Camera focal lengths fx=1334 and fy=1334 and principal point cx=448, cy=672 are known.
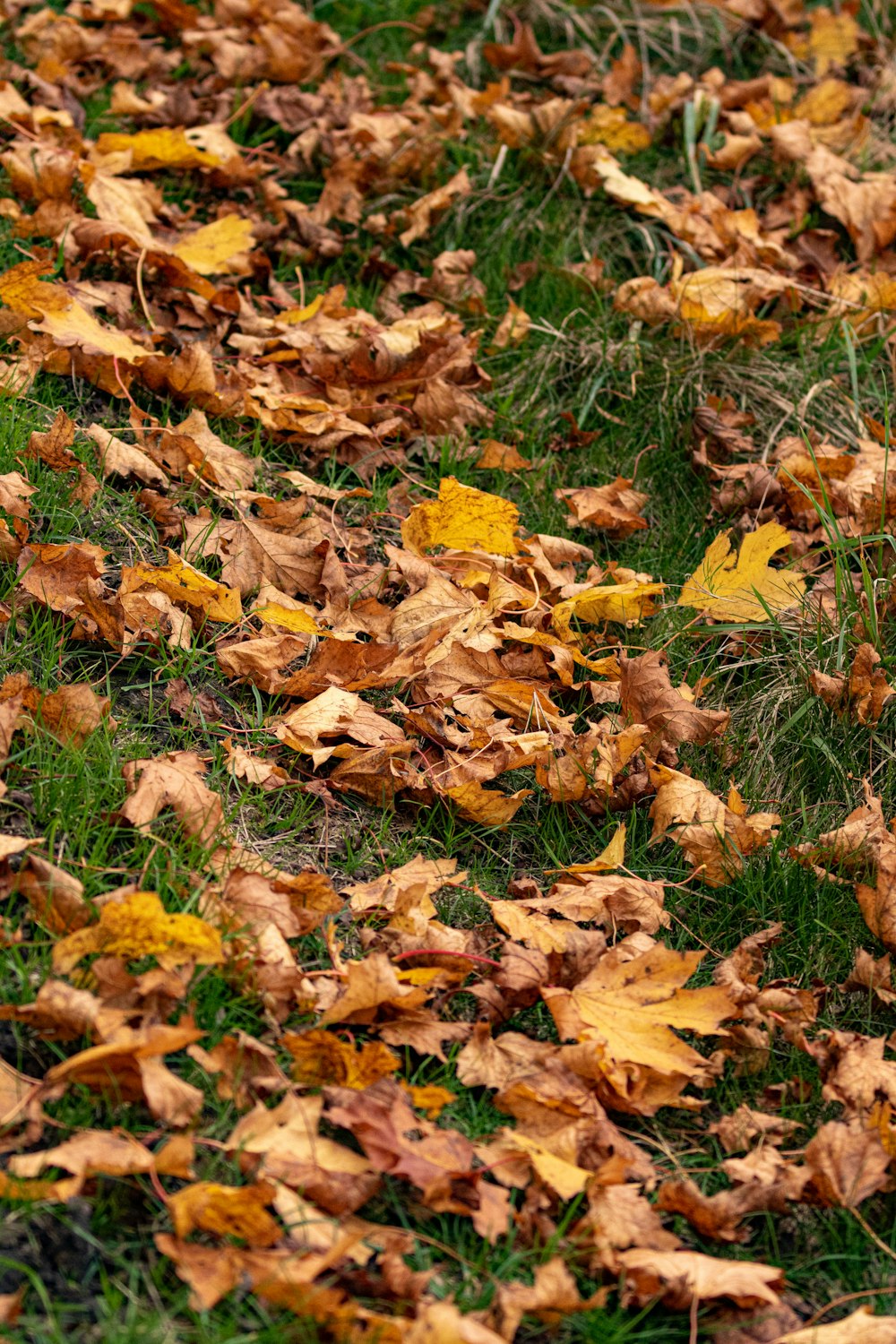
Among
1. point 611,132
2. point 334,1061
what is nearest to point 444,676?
point 334,1061

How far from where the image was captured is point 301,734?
7.45ft

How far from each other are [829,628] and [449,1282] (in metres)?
1.48

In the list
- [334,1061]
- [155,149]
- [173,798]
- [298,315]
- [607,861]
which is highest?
[155,149]

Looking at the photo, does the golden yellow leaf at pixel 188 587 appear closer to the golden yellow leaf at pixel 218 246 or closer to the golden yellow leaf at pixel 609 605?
the golden yellow leaf at pixel 609 605

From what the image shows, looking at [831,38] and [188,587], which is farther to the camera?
[831,38]

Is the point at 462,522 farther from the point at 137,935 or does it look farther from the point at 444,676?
the point at 137,935

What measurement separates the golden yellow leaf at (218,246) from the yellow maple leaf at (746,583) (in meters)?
1.46

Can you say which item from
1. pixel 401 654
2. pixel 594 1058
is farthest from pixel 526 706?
pixel 594 1058

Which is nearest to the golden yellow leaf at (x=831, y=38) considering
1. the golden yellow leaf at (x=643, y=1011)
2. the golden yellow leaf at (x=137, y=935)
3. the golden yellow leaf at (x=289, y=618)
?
the golden yellow leaf at (x=289, y=618)

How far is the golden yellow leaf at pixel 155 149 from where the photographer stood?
138 inches

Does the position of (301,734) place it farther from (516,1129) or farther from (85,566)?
(516,1129)

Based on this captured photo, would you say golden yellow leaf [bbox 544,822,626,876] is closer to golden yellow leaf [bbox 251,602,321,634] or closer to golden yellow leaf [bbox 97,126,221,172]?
golden yellow leaf [bbox 251,602,321,634]

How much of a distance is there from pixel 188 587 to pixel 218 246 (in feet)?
4.30

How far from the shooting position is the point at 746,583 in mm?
2727
